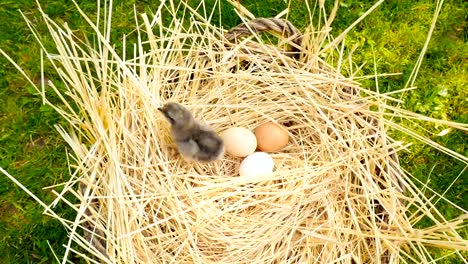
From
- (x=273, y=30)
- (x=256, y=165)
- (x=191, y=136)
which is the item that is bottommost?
(x=256, y=165)

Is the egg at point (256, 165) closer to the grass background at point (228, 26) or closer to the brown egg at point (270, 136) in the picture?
the brown egg at point (270, 136)

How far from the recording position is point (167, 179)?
90.7 inches

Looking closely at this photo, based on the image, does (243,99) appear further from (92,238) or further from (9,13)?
(9,13)

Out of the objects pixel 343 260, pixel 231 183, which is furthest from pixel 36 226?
pixel 343 260

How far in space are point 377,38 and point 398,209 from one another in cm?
119

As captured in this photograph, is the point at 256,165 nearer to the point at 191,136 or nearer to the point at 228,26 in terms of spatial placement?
the point at 191,136

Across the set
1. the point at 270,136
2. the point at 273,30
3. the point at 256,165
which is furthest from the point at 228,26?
the point at 256,165

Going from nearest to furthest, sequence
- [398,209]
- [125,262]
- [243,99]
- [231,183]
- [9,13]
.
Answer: [125,262] → [398,209] → [231,183] → [243,99] → [9,13]

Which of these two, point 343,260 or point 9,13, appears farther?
point 9,13

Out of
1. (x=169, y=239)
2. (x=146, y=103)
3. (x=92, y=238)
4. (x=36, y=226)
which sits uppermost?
(x=146, y=103)

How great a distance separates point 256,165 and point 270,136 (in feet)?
0.48

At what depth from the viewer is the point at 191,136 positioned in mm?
2256

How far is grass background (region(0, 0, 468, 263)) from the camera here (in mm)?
2736

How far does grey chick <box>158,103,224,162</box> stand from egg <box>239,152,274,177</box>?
0.17m
